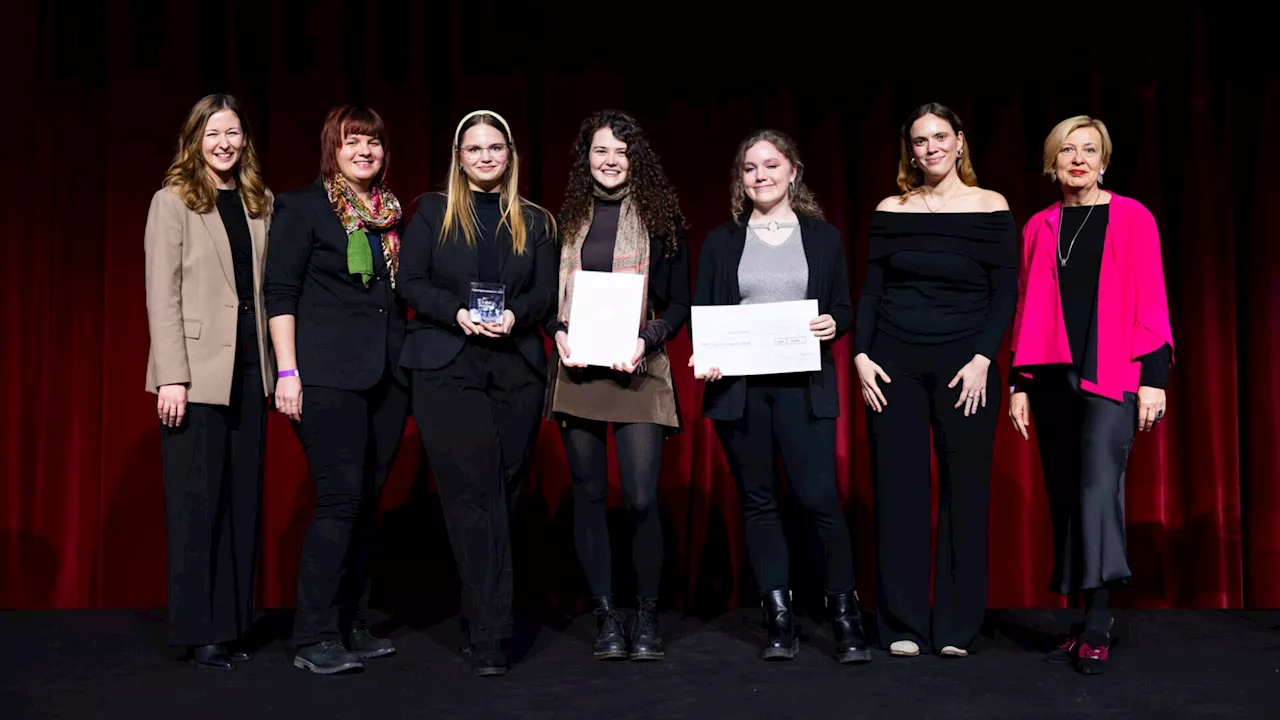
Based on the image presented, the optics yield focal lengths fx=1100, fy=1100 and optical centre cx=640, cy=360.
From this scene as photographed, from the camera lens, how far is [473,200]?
3.06 meters

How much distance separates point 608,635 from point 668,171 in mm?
1932

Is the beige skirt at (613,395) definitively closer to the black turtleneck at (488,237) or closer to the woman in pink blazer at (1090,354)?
the black turtleneck at (488,237)

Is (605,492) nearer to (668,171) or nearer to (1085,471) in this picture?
(1085,471)

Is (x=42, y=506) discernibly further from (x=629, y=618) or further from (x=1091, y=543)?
(x=1091, y=543)

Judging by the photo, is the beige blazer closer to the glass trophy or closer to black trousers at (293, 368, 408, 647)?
black trousers at (293, 368, 408, 647)

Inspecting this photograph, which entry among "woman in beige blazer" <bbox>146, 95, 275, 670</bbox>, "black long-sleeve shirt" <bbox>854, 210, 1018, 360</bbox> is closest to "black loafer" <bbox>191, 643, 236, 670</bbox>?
"woman in beige blazer" <bbox>146, 95, 275, 670</bbox>

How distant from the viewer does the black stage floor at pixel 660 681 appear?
2684mm

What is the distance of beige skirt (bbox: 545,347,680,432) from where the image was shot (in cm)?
306

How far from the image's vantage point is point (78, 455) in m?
4.11

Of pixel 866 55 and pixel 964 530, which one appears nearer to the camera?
pixel 964 530

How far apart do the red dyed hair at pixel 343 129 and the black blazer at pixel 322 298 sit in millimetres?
99

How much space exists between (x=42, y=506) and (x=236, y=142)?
1.88 metres

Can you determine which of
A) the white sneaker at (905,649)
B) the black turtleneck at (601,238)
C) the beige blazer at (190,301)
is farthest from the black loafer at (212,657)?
the white sneaker at (905,649)

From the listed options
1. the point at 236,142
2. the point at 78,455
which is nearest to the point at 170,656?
the point at 78,455
